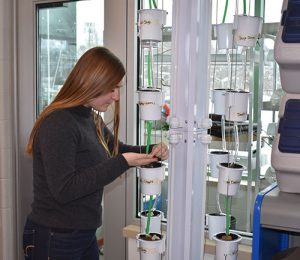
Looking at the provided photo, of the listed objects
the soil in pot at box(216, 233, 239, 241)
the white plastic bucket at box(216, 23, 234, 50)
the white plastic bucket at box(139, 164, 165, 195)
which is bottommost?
the soil in pot at box(216, 233, 239, 241)

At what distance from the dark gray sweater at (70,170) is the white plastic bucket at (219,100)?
34cm

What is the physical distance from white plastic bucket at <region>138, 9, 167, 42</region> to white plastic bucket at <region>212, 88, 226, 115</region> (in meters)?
0.25

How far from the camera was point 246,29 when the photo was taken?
1271 mm

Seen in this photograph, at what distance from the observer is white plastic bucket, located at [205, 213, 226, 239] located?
1.41m

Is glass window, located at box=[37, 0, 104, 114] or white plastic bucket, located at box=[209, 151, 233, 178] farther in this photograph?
glass window, located at box=[37, 0, 104, 114]

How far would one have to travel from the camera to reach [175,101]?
1322 millimetres

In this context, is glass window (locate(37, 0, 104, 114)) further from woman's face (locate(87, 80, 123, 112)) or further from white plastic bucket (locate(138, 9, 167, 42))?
white plastic bucket (locate(138, 9, 167, 42))

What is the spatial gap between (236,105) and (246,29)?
219 millimetres

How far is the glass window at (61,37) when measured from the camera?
7.80 ft

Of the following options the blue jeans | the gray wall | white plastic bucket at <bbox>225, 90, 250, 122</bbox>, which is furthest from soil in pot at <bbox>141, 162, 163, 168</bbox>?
the gray wall

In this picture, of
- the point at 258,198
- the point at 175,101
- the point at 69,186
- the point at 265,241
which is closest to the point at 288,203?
the point at 258,198

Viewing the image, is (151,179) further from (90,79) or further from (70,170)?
(90,79)

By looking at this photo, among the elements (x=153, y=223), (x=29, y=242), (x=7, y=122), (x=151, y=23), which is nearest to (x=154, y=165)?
(x=153, y=223)

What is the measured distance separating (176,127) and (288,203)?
1.28 ft
